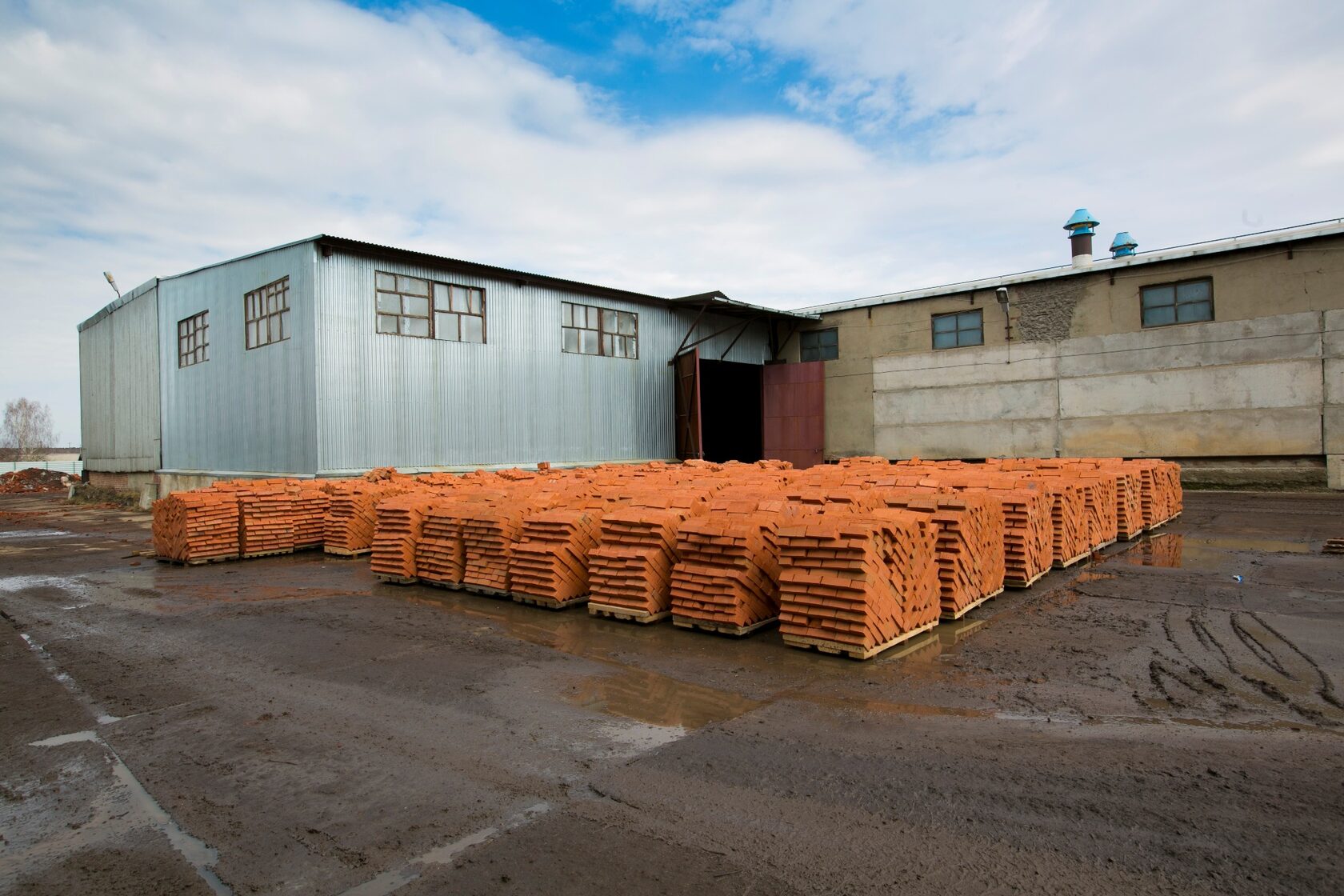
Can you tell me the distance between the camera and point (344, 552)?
1530 cm

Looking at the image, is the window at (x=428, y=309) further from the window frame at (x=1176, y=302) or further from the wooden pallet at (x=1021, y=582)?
the window frame at (x=1176, y=302)

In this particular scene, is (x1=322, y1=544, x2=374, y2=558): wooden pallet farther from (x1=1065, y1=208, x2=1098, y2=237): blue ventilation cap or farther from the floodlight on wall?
(x1=1065, y1=208, x2=1098, y2=237): blue ventilation cap

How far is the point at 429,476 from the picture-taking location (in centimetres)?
1888

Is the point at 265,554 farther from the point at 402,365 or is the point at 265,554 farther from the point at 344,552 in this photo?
the point at 402,365

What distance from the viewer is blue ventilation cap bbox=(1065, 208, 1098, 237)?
30.2 meters

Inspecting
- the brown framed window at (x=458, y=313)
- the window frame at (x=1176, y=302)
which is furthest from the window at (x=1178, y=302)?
the brown framed window at (x=458, y=313)

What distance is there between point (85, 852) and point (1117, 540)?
16.2 metres

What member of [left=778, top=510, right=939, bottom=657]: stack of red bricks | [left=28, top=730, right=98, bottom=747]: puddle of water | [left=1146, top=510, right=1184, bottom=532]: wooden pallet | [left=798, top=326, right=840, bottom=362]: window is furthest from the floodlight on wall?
[left=28, top=730, right=98, bottom=747]: puddle of water

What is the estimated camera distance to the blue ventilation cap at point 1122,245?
31.3 meters

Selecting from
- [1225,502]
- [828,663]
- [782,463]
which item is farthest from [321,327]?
[1225,502]

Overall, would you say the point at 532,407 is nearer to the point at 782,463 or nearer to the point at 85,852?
the point at 782,463

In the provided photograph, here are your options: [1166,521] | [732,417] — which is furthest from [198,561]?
[732,417]

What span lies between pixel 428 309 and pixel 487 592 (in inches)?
552

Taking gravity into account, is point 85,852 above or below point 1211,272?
below
